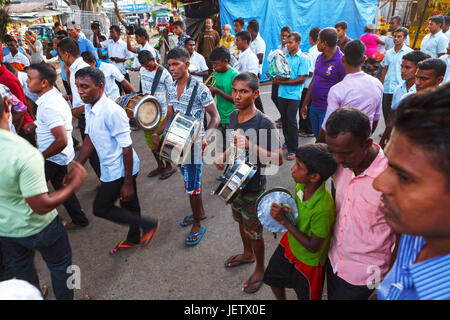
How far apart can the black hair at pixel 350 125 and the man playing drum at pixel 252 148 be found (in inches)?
28.9

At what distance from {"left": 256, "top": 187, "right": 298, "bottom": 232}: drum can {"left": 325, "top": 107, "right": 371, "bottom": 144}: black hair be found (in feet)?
1.79

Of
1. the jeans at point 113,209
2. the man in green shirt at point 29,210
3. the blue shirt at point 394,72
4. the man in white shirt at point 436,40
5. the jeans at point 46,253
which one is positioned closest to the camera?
the man in green shirt at point 29,210

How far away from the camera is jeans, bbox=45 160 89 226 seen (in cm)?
350

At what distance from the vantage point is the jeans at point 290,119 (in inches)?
201

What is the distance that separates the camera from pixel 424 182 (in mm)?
846

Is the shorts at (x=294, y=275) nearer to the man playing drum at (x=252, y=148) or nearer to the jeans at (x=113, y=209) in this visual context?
the man playing drum at (x=252, y=148)

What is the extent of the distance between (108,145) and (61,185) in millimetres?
1351

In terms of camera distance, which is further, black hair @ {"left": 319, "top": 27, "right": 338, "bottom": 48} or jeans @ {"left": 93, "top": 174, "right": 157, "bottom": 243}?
black hair @ {"left": 319, "top": 27, "right": 338, "bottom": 48}

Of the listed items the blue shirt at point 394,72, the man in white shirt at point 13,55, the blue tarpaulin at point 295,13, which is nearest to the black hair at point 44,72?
the blue shirt at point 394,72

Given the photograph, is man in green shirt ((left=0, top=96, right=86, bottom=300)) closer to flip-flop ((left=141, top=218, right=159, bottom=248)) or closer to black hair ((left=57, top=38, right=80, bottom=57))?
flip-flop ((left=141, top=218, right=159, bottom=248))

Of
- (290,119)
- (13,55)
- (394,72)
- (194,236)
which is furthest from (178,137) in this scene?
(13,55)

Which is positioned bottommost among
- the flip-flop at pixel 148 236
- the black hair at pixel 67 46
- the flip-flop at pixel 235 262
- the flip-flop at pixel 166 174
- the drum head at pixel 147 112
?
the flip-flop at pixel 166 174

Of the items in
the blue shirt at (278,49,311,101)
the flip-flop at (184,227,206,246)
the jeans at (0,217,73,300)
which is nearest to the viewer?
the jeans at (0,217,73,300)

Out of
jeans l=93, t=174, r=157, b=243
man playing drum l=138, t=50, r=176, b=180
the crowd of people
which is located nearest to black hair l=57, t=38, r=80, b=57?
the crowd of people
